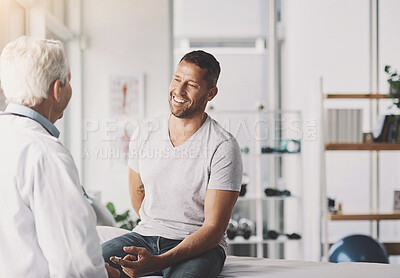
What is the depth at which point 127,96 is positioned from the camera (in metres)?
4.24

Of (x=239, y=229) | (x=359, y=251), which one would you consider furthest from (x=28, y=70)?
(x=239, y=229)

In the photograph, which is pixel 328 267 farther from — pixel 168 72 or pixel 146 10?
pixel 146 10

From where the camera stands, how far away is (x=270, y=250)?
4.54 m

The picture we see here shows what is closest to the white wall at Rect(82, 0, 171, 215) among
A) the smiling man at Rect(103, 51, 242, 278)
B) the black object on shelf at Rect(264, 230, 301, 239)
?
the black object on shelf at Rect(264, 230, 301, 239)

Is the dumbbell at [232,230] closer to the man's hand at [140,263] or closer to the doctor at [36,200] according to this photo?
the man's hand at [140,263]

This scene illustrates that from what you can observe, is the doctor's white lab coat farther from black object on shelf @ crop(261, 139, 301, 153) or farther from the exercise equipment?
black object on shelf @ crop(261, 139, 301, 153)

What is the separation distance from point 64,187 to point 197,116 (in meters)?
0.80

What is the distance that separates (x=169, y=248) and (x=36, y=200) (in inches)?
26.8

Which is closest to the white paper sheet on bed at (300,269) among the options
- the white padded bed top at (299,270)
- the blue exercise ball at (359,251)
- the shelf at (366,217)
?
the white padded bed top at (299,270)

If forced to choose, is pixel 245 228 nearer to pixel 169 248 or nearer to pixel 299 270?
pixel 299 270

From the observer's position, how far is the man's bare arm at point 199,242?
1480mm

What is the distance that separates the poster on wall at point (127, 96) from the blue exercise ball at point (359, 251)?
2.09m

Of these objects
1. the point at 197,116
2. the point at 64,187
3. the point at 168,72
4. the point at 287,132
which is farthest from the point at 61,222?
the point at 287,132

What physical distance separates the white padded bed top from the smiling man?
106 millimetres
